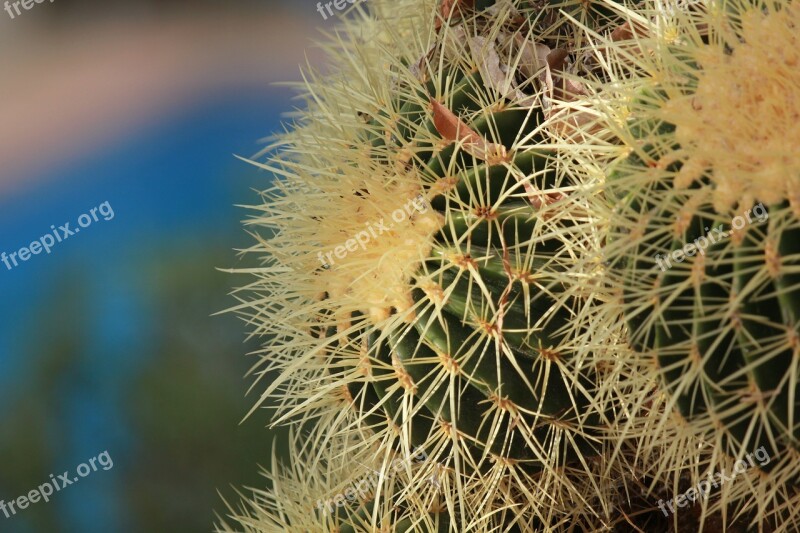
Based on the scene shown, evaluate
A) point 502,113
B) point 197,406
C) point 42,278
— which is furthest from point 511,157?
point 42,278

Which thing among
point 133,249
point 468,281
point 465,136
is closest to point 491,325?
point 468,281

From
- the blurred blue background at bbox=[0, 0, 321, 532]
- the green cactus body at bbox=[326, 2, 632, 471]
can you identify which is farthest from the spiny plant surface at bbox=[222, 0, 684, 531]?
the blurred blue background at bbox=[0, 0, 321, 532]

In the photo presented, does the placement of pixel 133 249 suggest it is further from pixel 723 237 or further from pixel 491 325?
pixel 723 237

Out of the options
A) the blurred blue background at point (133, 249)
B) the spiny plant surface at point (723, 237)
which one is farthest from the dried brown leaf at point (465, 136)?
the blurred blue background at point (133, 249)

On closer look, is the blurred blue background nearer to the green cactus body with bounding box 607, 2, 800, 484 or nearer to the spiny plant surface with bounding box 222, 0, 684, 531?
the spiny plant surface with bounding box 222, 0, 684, 531

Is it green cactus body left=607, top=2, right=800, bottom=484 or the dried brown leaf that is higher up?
the dried brown leaf

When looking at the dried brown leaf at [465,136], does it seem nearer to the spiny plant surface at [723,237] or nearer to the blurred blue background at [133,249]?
the spiny plant surface at [723,237]

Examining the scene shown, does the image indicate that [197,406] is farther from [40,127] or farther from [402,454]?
[402,454]
